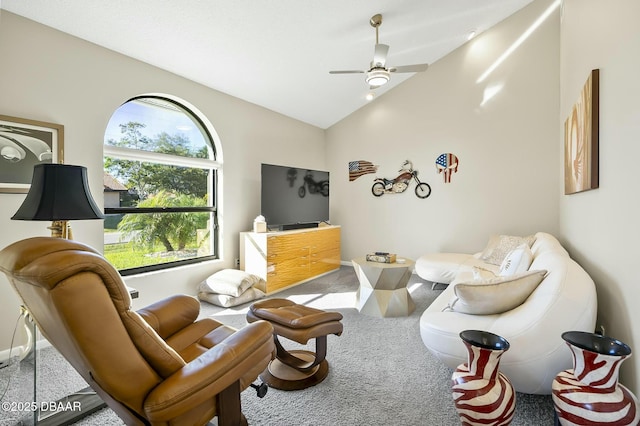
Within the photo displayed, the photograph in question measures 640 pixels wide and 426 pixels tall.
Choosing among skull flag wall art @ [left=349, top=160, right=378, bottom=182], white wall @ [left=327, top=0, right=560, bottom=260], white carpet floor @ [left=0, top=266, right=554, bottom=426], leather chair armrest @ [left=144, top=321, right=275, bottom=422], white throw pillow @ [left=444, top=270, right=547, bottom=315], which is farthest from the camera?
skull flag wall art @ [left=349, top=160, right=378, bottom=182]

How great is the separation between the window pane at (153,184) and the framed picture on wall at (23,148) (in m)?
0.59

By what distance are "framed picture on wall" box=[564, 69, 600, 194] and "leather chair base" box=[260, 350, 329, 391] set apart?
2253 millimetres

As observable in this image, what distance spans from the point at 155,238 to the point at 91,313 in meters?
2.99

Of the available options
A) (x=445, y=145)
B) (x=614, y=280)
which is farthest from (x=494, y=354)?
(x=445, y=145)

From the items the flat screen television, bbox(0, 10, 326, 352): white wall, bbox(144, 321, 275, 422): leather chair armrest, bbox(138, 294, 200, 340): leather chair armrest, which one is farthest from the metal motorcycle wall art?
bbox(144, 321, 275, 422): leather chair armrest

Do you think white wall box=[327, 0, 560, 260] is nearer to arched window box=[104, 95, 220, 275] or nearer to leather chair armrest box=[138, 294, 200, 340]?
arched window box=[104, 95, 220, 275]

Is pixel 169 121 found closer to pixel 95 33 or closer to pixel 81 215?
pixel 95 33

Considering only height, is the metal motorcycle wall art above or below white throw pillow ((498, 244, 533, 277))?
above

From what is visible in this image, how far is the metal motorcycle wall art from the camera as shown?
16.6 ft

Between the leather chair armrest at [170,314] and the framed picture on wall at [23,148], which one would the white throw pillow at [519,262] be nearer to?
the leather chair armrest at [170,314]

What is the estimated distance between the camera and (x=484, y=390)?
130 centimetres

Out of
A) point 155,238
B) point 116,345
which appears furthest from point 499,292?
point 155,238

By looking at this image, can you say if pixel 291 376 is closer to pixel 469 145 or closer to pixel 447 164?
pixel 447 164

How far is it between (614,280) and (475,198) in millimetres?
3173
